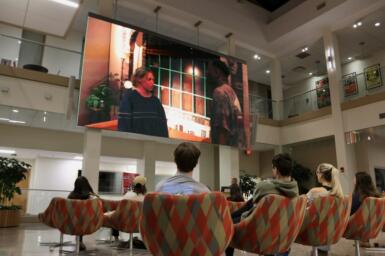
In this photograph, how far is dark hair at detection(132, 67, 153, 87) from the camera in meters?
8.85

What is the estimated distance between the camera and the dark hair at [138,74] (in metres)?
8.85

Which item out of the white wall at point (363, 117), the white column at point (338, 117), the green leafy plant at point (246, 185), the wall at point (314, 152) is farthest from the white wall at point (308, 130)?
the green leafy plant at point (246, 185)

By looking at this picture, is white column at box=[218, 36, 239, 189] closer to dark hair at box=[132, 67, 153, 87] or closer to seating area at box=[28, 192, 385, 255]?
dark hair at box=[132, 67, 153, 87]

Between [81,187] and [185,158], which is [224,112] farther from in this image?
[185,158]

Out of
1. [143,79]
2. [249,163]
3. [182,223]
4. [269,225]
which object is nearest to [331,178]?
[269,225]

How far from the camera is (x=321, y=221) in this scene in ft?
9.53

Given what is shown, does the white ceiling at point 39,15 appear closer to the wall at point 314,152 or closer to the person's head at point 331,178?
the person's head at point 331,178

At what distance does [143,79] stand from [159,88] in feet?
1.93

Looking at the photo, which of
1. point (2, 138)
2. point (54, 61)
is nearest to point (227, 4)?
point (54, 61)

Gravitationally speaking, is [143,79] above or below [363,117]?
above

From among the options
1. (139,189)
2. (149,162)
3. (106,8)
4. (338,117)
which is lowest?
(139,189)

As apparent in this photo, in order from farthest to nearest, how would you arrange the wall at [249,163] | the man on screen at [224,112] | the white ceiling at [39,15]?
the wall at [249,163], the man on screen at [224,112], the white ceiling at [39,15]

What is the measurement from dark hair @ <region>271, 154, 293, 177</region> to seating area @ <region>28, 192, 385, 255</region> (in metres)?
0.31

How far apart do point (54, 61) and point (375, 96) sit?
9973 millimetres
